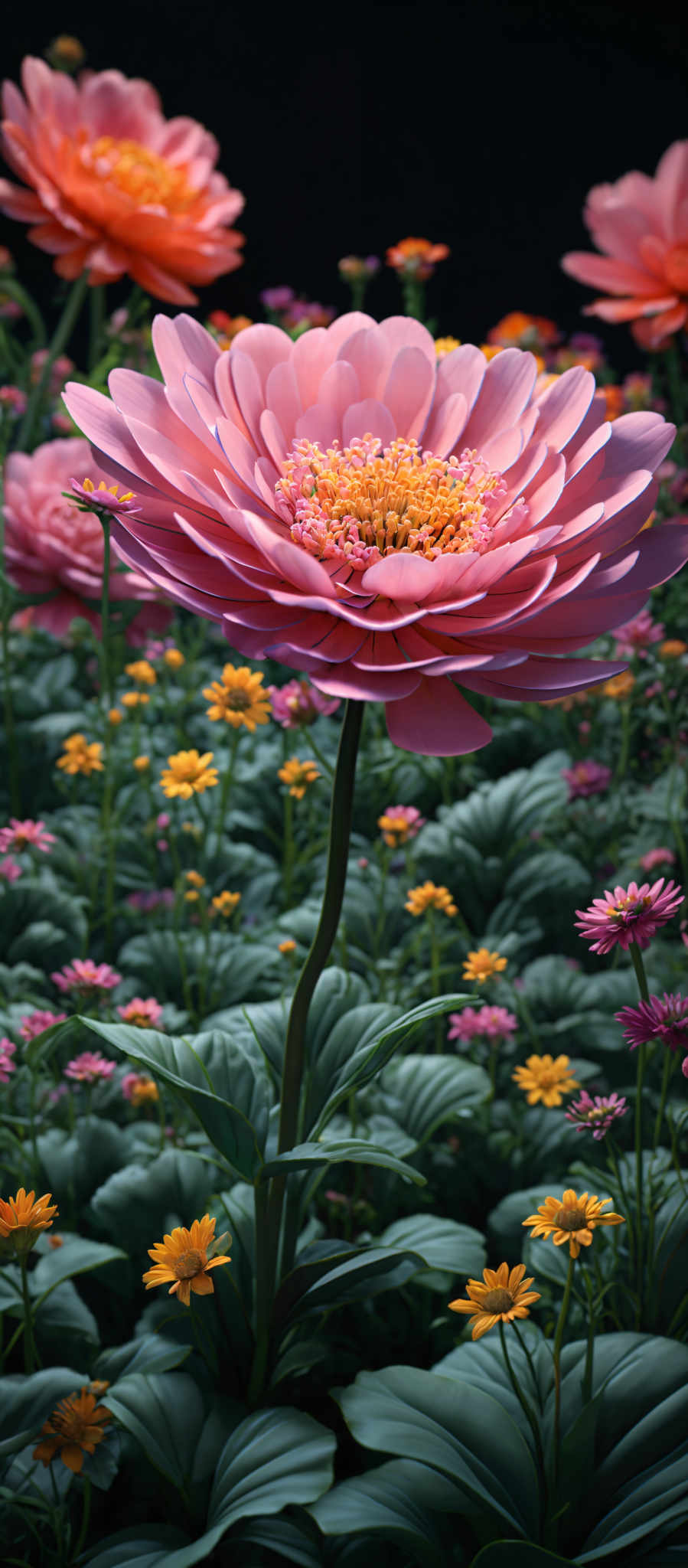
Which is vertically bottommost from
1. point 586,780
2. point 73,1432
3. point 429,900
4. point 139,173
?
point 73,1432

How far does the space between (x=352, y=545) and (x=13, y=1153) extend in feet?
1.23

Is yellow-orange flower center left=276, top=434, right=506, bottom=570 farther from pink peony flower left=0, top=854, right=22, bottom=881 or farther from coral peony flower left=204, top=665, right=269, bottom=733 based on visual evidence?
pink peony flower left=0, top=854, right=22, bottom=881

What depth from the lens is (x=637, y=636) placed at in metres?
0.78

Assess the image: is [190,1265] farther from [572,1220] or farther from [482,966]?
[482,966]

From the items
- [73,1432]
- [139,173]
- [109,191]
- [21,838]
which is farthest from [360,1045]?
[139,173]

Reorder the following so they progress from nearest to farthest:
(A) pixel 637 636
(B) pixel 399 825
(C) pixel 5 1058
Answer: (C) pixel 5 1058 < (B) pixel 399 825 < (A) pixel 637 636

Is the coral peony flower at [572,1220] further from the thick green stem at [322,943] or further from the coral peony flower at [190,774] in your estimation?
the coral peony flower at [190,774]

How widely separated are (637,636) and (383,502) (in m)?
0.45

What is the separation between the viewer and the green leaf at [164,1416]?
380 millimetres

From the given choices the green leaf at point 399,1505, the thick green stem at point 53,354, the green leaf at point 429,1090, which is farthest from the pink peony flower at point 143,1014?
the thick green stem at point 53,354

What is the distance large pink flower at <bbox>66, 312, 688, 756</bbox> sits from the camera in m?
0.30

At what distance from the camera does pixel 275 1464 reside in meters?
0.36

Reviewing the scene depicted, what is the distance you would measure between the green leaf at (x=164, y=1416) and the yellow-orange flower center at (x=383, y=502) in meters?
0.29

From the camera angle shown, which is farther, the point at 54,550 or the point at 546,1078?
the point at 54,550
